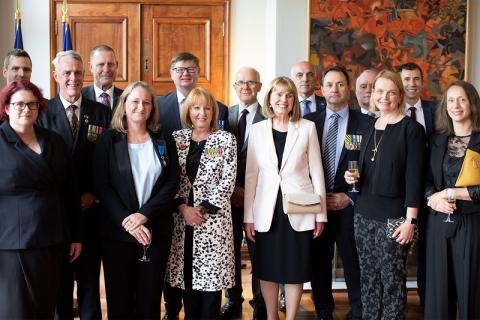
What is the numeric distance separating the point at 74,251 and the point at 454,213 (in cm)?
207

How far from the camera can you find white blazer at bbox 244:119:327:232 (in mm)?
3229

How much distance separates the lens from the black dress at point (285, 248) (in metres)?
3.25

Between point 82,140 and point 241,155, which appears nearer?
point 82,140

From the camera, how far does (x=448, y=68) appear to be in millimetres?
5656

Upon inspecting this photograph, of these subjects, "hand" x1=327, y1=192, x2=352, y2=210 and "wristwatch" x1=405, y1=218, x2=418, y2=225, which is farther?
"hand" x1=327, y1=192, x2=352, y2=210

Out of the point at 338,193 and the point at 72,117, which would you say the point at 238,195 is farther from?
the point at 72,117

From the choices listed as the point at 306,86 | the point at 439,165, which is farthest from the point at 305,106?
the point at 439,165

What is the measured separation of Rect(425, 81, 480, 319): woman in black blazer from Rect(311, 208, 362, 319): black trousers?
52cm

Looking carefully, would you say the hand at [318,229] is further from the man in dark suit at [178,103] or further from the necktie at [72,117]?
the necktie at [72,117]

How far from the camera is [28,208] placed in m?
2.53

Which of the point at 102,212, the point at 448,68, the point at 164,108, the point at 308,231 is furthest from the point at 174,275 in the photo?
the point at 448,68

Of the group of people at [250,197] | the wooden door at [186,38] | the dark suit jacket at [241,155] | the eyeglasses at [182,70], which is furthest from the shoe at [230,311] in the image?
the wooden door at [186,38]

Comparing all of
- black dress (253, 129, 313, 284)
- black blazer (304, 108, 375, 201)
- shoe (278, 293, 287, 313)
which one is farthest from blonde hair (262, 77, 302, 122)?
shoe (278, 293, 287, 313)

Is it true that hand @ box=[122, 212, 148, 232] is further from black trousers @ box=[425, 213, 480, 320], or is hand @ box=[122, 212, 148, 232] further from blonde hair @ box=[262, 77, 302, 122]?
black trousers @ box=[425, 213, 480, 320]
